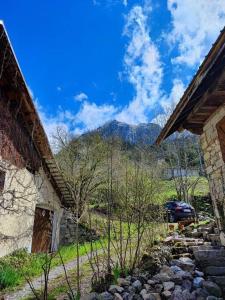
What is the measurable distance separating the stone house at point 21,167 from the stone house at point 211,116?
387 cm

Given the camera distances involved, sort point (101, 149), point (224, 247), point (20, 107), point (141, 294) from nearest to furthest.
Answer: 1. point (141, 294)
2. point (224, 247)
3. point (20, 107)
4. point (101, 149)

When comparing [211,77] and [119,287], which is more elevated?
[211,77]

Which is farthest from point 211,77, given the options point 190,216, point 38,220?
point 190,216

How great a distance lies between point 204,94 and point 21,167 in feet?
22.0

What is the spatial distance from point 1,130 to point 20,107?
1242mm

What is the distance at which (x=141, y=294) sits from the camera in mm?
4613

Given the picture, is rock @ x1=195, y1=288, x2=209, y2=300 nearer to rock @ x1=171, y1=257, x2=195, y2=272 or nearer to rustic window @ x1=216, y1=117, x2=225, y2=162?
rock @ x1=171, y1=257, x2=195, y2=272

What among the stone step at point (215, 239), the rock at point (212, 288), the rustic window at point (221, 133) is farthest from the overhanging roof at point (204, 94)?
the rock at point (212, 288)

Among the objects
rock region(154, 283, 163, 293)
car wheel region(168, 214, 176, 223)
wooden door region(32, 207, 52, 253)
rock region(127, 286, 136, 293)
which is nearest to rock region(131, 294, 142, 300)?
rock region(127, 286, 136, 293)

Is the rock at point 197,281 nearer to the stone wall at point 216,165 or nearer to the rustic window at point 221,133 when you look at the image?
the stone wall at point 216,165

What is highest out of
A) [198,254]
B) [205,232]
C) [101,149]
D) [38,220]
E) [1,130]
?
[101,149]

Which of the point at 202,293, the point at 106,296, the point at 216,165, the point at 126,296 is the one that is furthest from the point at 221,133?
the point at 106,296

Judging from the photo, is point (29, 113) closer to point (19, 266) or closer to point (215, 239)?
point (19, 266)

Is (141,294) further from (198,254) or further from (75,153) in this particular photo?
(75,153)
